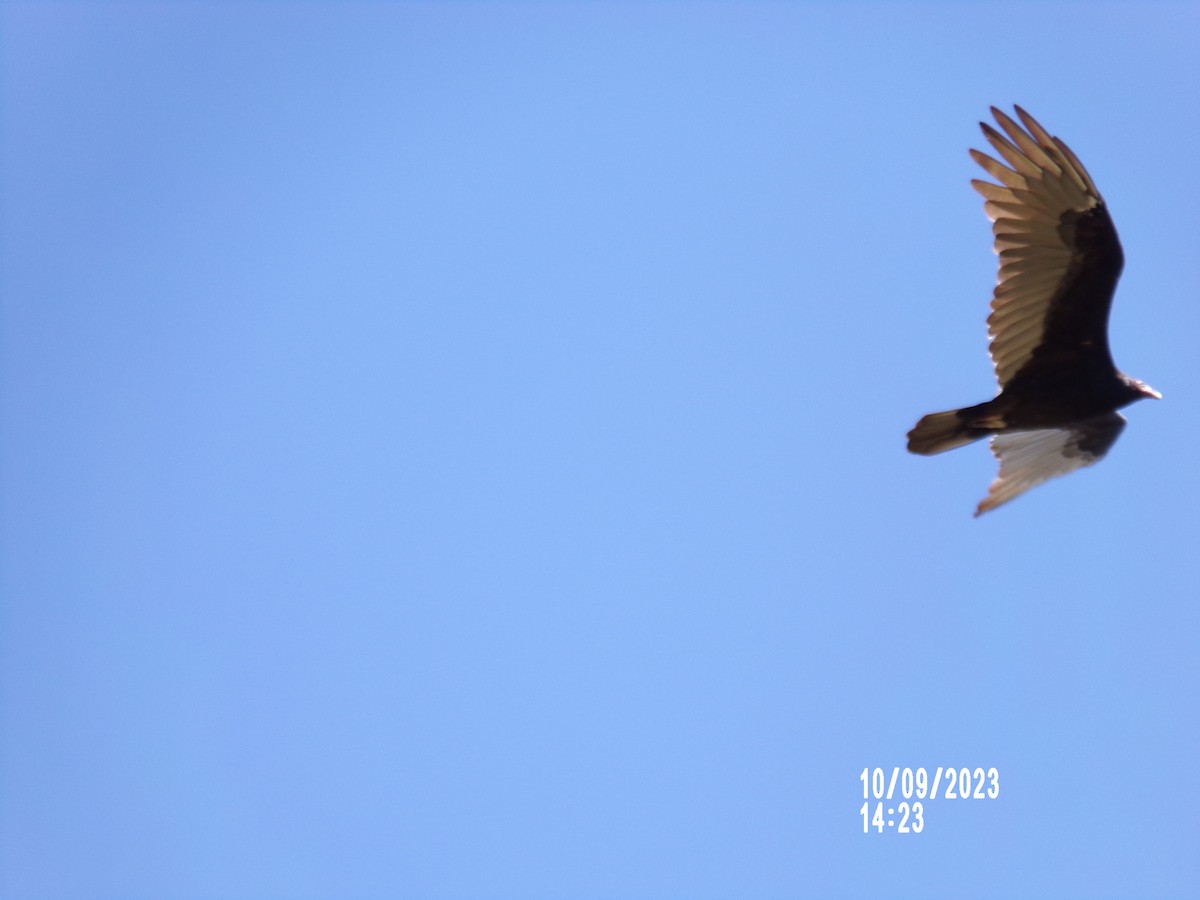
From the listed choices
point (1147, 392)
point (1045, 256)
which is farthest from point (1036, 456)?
A: point (1045, 256)

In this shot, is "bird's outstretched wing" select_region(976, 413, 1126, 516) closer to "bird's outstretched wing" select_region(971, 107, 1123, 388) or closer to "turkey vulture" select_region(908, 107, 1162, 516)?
"turkey vulture" select_region(908, 107, 1162, 516)

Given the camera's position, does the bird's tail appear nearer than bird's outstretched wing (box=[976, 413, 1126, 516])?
Yes

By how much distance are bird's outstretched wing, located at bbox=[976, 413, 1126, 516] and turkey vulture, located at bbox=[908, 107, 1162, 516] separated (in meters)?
0.16

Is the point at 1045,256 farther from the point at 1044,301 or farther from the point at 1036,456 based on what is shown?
the point at 1036,456

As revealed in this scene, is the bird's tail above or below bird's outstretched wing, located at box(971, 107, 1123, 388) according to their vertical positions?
below

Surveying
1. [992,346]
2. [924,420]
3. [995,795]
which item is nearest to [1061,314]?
[992,346]

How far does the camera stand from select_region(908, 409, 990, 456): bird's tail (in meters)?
11.3

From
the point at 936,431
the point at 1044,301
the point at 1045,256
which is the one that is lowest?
the point at 936,431

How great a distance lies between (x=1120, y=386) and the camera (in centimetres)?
1129

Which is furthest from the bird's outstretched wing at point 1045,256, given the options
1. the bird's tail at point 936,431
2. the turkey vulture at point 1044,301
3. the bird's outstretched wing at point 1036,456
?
the bird's outstretched wing at point 1036,456

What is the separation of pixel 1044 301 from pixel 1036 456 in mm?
1405

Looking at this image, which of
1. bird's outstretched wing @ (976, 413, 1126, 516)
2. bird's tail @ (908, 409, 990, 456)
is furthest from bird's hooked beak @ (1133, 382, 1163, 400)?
bird's tail @ (908, 409, 990, 456)

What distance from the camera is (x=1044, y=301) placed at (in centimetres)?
1127

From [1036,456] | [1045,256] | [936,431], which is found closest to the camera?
[1045,256]
